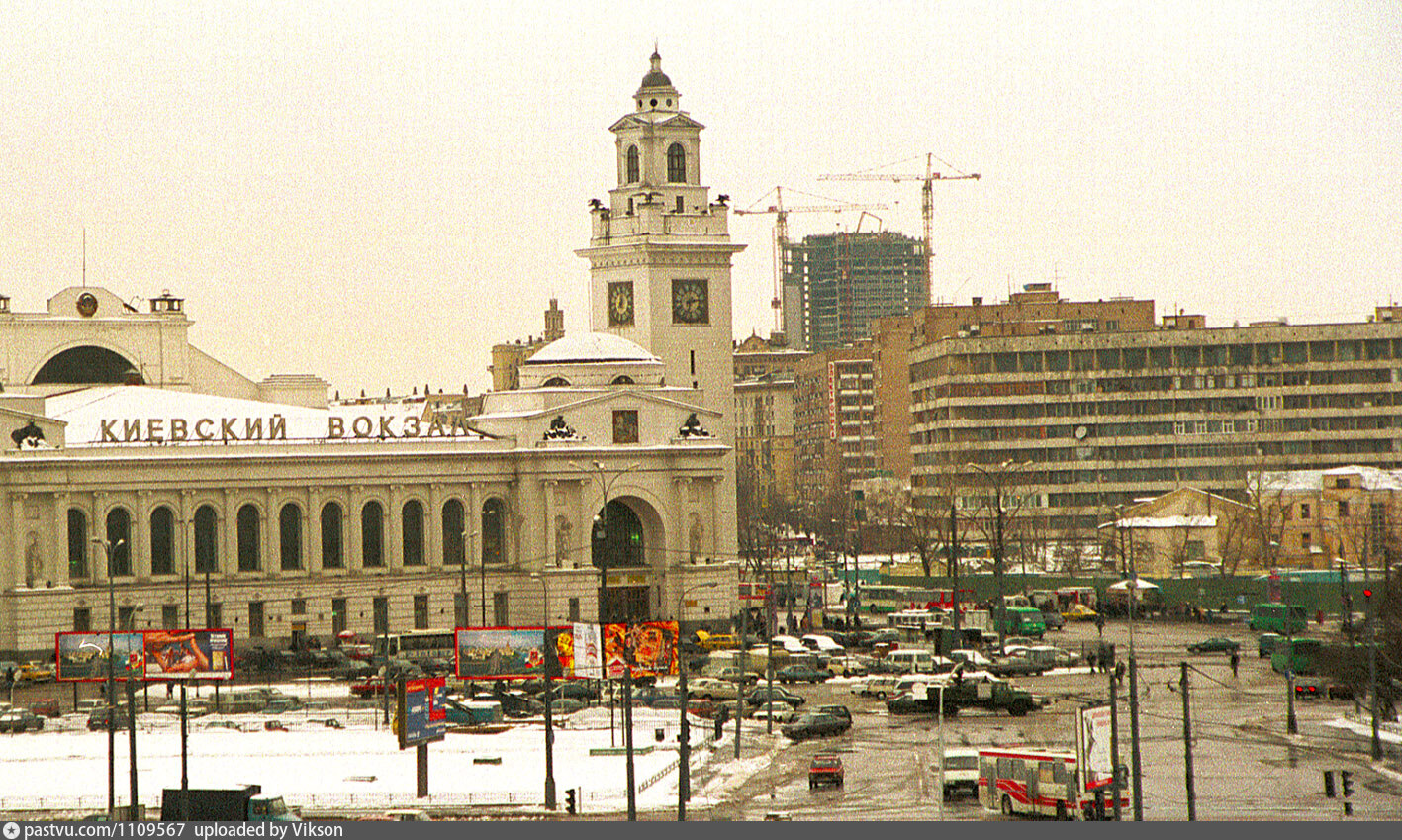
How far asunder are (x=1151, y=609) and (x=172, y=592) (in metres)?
48.9

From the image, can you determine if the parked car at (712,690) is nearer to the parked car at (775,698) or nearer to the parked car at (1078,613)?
the parked car at (775,698)

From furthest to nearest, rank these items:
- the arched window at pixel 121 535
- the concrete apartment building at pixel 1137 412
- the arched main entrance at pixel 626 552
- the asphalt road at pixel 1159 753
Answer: the concrete apartment building at pixel 1137 412 < the arched main entrance at pixel 626 552 < the arched window at pixel 121 535 < the asphalt road at pixel 1159 753

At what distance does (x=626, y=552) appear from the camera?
119 m

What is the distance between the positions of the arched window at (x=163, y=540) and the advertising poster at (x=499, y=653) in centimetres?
2947

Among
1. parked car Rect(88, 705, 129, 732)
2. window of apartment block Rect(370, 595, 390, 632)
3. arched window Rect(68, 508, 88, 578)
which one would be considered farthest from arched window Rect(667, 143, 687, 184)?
parked car Rect(88, 705, 129, 732)

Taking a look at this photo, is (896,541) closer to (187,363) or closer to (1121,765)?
(187,363)

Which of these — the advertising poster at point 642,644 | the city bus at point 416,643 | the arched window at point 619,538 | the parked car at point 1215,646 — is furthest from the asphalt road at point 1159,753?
the arched window at point 619,538

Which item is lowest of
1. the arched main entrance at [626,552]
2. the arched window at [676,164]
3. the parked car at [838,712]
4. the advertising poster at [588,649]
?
the parked car at [838,712]

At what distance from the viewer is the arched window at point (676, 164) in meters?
132

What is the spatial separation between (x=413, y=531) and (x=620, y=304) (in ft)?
67.9

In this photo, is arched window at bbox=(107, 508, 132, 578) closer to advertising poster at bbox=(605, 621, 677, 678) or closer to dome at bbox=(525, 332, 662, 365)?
dome at bbox=(525, 332, 662, 365)

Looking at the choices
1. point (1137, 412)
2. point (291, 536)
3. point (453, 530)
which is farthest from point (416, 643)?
point (1137, 412)

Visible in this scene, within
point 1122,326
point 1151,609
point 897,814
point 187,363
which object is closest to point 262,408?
point 187,363

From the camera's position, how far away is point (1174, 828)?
167 feet
